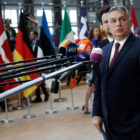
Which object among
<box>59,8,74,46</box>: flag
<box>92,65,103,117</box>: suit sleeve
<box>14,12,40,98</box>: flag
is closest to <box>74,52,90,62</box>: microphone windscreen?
<box>92,65,103,117</box>: suit sleeve

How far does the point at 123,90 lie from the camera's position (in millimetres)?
1826

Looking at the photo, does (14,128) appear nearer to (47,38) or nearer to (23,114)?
(23,114)

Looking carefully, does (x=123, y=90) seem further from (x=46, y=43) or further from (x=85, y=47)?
(x=46, y=43)

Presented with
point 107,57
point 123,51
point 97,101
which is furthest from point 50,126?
point 123,51

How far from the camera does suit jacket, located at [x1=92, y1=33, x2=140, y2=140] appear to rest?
1806 millimetres

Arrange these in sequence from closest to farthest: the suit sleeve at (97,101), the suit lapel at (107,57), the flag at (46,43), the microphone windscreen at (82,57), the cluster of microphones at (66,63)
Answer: the cluster of microphones at (66,63) → the microphone windscreen at (82,57) → the suit lapel at (107,57) → the suit sleeve at (97,101) → the flag at (46,43)

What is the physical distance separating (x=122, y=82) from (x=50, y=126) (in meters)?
3.43

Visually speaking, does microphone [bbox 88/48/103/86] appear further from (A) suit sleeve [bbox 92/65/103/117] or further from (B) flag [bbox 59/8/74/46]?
(B) flag [bbox 59/8/74/46]

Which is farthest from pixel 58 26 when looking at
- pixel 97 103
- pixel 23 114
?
pixel 97 103

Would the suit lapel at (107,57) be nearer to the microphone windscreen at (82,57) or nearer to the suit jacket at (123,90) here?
the suit jacket at (123,90)

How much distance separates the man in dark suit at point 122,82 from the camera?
181 centimetres

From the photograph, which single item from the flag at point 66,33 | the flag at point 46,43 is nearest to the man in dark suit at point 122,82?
the flag at point 46,43

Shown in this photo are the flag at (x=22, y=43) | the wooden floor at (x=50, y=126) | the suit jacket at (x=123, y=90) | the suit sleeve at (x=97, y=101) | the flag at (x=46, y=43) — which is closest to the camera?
the suit jacket at (x=123, y=90)

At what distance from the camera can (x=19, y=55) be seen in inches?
243
